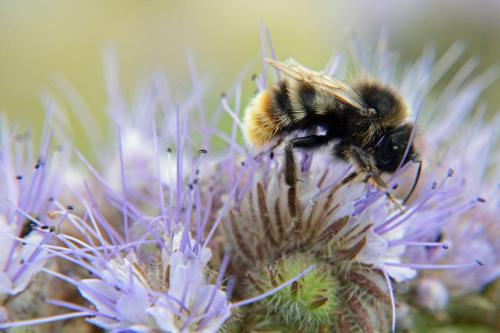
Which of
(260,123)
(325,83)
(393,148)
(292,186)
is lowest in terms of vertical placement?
(292,186)

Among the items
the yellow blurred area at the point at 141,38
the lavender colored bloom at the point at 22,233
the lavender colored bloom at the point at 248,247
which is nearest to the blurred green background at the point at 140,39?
the yellow blurred area at the point at 141,38

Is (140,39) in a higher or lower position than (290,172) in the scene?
higher

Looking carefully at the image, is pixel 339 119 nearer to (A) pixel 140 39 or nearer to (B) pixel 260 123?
(B) pixel 260 123

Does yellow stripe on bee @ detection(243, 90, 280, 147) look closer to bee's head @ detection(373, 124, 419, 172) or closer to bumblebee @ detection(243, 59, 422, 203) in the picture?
bumblebee @ detection(243, 59, 422, 203)

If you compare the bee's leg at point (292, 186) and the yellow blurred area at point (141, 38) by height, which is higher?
the yellow blurred area at point (141, 38)

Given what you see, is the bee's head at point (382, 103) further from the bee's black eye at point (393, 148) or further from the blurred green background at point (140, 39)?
the blurred green background at point (140, 39)

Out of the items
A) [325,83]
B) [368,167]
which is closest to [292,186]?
[368,167]

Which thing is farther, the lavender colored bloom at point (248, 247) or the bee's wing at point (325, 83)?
the bee's wing at point (325, 83)
